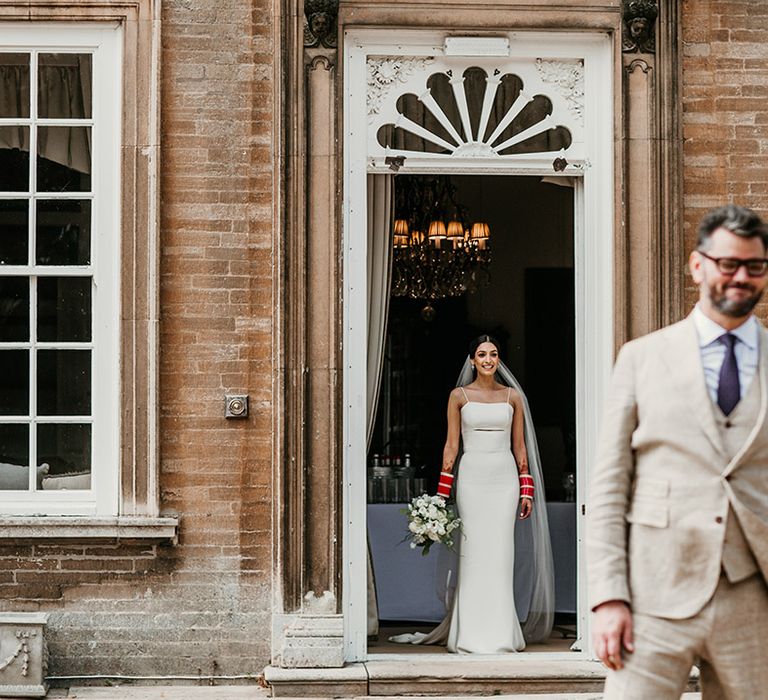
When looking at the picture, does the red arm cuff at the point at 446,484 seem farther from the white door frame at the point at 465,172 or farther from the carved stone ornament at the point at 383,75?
the carved stone ornament at the point at 383,75

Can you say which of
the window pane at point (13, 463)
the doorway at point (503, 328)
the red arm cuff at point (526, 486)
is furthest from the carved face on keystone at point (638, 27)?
the window pane at point (13, 463)

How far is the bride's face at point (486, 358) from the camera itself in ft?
30.5

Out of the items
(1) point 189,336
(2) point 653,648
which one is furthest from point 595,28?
(2) point 653,648

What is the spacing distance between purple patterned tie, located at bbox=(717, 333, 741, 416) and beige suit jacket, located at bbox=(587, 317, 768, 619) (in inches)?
2.6

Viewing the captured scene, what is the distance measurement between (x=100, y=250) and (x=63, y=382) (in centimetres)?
77

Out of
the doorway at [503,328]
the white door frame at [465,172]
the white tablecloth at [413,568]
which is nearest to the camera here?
the white door frame at [465,172]

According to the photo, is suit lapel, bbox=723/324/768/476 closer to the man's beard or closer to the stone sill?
the man's beard

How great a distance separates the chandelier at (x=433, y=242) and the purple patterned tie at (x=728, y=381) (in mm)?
6841

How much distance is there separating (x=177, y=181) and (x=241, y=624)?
248cm

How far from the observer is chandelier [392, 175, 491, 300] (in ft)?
37.6

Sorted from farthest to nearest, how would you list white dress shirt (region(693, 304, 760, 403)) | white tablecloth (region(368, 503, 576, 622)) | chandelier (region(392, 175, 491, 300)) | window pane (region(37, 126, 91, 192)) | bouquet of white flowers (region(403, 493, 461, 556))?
1. chandelier (region(392, 175, 491, 300))
2. white tablecloth (region(368, 503, 576, 622))
3. bouquet of white flowers (region(403, 493, 461, 556))
4. window pane (region(37, 126, 91, 192))
5. white dress shirt (region(693, 304, 760, 403))

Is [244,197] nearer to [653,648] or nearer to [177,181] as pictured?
[177,181]

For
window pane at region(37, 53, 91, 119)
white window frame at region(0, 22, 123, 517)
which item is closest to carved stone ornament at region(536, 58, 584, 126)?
white window frame at region(0, 22, 123, 517)

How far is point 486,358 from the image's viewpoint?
30.5ft
